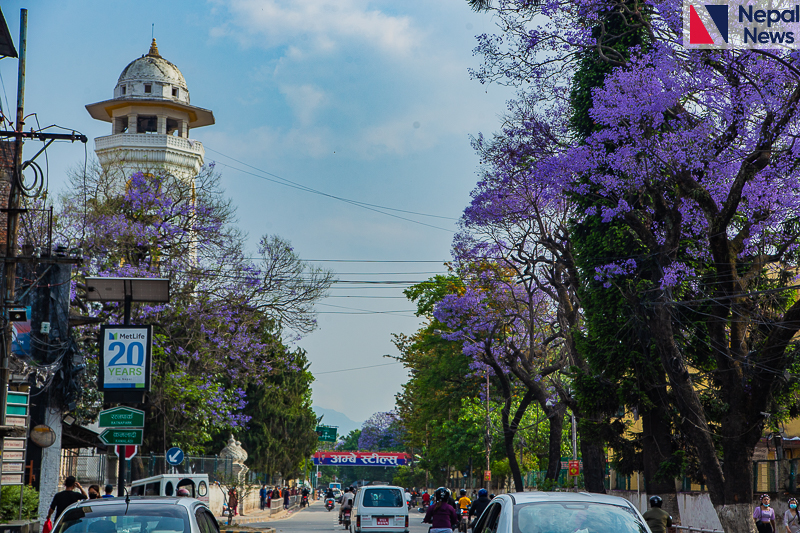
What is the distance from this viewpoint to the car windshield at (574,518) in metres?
7.68

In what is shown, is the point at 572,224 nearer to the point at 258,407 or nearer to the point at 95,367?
the point at 95,367

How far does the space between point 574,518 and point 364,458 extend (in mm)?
92320

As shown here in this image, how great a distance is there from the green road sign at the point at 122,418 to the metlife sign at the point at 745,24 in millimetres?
13371

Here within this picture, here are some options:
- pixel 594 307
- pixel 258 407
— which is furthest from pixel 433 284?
pixel 594 307

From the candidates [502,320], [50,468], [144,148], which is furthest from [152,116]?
[50,468]

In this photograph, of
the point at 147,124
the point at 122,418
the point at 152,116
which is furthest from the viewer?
the point at 147,124

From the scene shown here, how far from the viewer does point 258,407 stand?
56.1m

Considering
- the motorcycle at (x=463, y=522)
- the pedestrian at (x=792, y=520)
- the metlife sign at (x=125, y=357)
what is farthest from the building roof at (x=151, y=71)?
the pedestrian at (x=792, y=520)

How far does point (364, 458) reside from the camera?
9788cm

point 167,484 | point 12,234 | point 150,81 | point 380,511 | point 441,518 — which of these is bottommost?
point 380,511

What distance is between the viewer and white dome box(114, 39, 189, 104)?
5275 centimetres

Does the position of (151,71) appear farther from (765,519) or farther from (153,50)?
(765,519)

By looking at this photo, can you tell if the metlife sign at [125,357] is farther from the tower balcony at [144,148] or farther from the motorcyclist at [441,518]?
the tower balcony at [144,148]

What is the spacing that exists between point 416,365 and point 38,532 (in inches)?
1466
